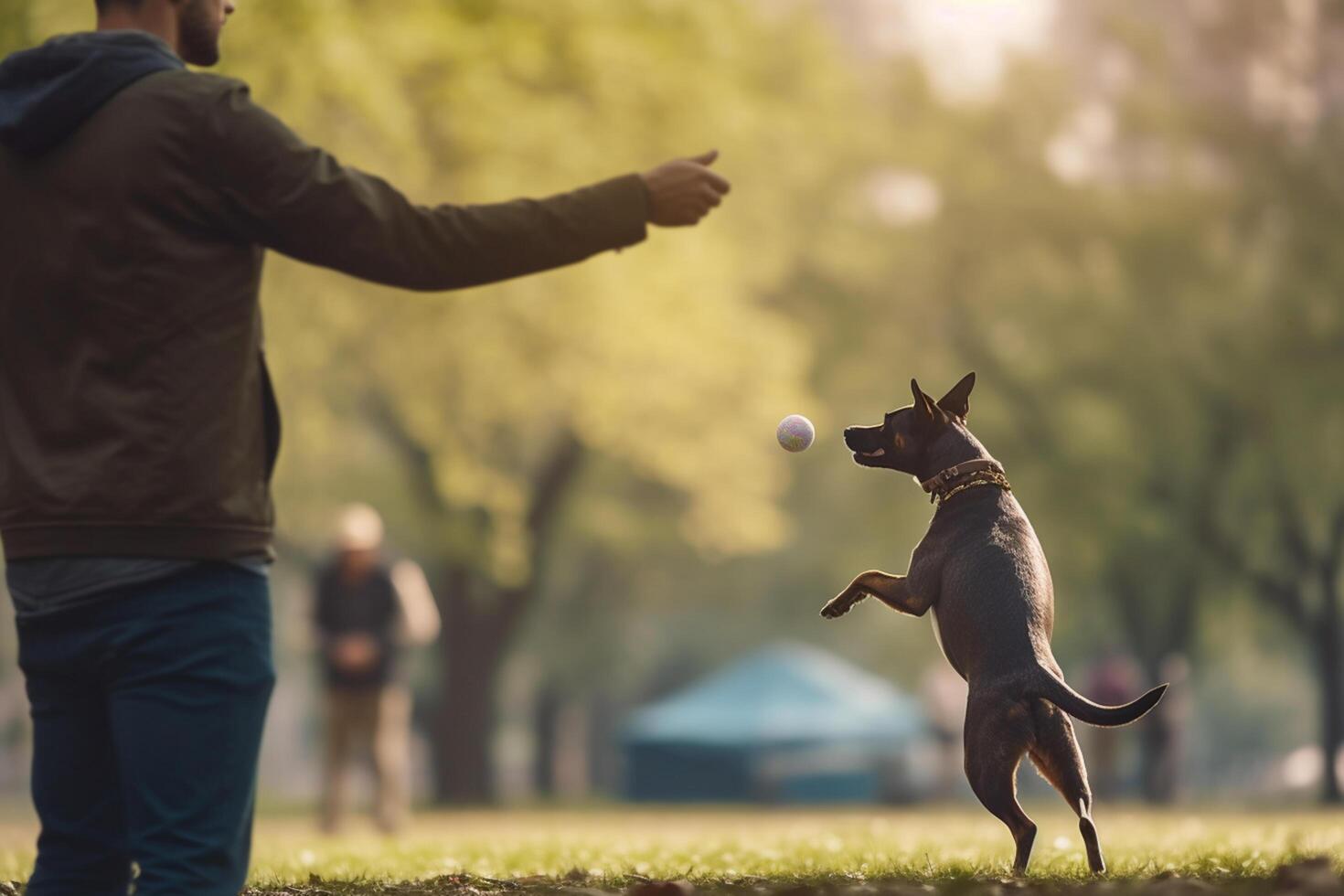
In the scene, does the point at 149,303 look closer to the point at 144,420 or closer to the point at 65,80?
the point at 144,420

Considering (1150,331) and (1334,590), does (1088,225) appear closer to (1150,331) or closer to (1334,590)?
(1150,331)

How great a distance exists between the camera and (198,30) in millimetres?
3701

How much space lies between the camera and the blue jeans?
11.0 feet

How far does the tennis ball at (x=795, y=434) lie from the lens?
5895 mm

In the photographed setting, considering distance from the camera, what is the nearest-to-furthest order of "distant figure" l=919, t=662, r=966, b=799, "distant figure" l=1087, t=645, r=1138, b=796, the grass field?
1. the grass field
2. "distant figure" l=1087, t=645, r=1138, b=796
3. "distant figure" l=919, t=662, r=966, b=799

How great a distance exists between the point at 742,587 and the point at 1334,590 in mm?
11477

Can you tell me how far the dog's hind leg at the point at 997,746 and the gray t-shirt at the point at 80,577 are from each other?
2718 millimetres

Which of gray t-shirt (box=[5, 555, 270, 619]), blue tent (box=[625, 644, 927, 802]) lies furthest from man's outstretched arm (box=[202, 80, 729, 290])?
blue tent (box=[625, 644, 927, 802])

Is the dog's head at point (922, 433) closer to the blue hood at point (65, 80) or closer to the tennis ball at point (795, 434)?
the tennis ball at point (795, 434)

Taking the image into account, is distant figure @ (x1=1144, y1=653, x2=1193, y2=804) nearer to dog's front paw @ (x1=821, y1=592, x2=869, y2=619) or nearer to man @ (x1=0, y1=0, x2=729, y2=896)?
dog's front paw @ (x1=821, y1=592, x2=869, y2=619)

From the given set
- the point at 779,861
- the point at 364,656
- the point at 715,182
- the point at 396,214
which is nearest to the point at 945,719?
the point at 364,656

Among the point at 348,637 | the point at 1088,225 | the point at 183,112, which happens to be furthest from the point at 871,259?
the point at 183,112

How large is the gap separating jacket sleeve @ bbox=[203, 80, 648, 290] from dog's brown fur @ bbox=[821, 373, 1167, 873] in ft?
7.37

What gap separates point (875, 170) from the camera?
2880cm
